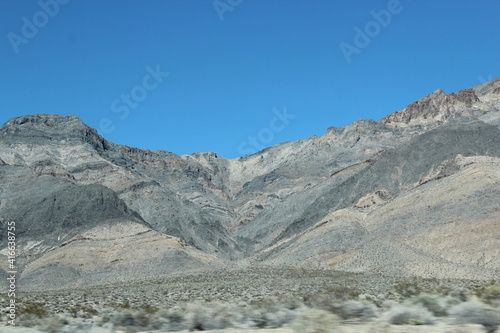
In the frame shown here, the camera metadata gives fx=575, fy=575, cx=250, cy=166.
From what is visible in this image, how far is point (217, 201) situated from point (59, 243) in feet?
302

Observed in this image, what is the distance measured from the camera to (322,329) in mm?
10828

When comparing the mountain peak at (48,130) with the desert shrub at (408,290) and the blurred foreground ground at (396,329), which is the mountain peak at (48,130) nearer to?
the desert shrub at (408,290)

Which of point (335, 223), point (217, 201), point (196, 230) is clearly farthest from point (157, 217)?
point (217, 201)

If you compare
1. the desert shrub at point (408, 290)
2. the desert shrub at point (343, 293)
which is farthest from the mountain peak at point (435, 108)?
the desert shrub at point (343, 293)

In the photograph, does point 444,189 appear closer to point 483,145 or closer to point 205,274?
point 205,274

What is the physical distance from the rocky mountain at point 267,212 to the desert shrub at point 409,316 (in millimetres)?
34245

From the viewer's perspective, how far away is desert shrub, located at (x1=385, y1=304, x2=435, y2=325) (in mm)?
12435

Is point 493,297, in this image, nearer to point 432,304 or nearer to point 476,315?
point 432,304

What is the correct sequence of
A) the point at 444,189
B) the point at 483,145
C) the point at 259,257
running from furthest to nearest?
the point at 483,145 < the point at 259,257 < the point at 444,189

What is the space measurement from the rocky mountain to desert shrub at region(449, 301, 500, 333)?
3442 centimetres

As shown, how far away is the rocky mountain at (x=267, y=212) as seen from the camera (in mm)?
57562

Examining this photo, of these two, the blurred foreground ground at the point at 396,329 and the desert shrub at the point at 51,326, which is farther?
the desert shrub at the point at 51,326

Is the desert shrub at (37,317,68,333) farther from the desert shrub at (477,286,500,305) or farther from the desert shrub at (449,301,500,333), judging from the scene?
the desert shrub at (477,286,500,305)

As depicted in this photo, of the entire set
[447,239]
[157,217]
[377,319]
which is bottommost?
[377,319]
